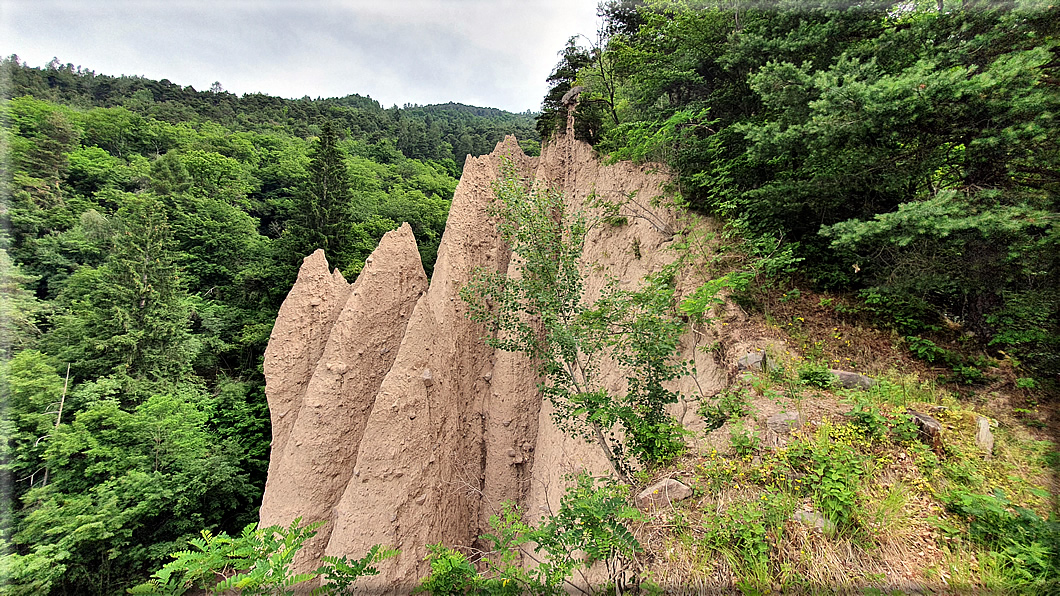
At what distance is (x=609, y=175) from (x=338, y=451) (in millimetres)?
8680

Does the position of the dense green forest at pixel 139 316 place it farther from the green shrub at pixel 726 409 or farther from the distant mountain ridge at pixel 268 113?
the distant mountain ridge at pixel 268 113

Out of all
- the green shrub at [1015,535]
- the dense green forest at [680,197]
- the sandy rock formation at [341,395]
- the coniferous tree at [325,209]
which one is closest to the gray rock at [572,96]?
the dense green forest at [680,197]

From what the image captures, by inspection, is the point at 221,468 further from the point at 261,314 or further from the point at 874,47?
the point at 874,47

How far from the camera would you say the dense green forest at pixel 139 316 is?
388 inches

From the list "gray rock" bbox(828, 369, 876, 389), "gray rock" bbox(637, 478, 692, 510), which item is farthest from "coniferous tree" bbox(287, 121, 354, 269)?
"gray rock" bbox(828, 369, 876, 389)

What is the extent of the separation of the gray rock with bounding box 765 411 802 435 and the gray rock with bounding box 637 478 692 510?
46.5 inches

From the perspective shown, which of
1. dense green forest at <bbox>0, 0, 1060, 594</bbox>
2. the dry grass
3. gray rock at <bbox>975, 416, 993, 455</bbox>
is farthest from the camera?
dense green forest at <bbox>0, 0, 1060, 594</bbox>

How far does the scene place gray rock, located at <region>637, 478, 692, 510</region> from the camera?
3338mm

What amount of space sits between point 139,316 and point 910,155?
69.1 ft

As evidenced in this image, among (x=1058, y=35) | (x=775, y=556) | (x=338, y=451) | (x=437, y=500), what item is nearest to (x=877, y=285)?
(x=1058, y=35)

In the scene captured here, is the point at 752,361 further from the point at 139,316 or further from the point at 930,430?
the point at 139,316

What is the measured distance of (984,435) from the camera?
320 centimetres

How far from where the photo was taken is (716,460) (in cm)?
353

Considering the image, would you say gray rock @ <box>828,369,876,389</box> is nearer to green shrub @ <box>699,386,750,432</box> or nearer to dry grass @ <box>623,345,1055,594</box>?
dry grass @ <box>623,345,1055,594</box>
